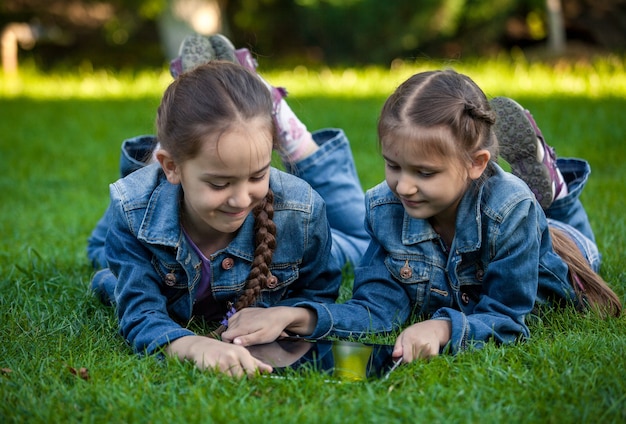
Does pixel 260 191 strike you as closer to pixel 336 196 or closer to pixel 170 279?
pixel 170 279

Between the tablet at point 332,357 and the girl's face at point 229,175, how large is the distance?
45 cm

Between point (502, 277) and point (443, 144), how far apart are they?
50 cm

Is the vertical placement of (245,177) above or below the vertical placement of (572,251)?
above

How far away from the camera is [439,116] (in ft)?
9.13

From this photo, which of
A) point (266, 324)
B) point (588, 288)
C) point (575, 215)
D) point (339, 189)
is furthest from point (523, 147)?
point (266, 324)

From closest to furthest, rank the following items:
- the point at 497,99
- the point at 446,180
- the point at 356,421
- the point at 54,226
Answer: the point at 356,421 → the point at 446,180 → the point at 497,99 → the point at 54,226

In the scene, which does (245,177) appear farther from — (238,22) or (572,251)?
(238,22)

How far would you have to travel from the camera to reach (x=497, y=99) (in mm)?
3516

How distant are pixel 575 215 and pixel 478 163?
1050 millimetres

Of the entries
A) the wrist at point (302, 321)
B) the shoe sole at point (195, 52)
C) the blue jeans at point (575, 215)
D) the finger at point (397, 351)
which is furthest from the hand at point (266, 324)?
the shoe sole at point (195, 52)

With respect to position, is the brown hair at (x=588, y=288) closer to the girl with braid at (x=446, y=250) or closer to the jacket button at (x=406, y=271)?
the girl with braid at (x=446, y=250)

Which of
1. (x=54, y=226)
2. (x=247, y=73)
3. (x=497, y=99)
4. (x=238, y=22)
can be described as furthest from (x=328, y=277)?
(x=238, y=22)

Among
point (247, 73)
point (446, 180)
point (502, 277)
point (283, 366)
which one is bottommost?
point (283, 366)

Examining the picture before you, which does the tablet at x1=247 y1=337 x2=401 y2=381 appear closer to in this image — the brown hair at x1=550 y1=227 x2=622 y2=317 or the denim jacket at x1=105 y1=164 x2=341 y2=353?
the denim jacket at x1=105 y1=164 x2=341 y2=353
